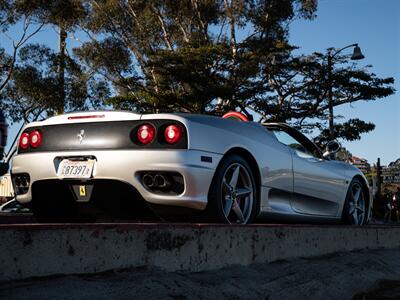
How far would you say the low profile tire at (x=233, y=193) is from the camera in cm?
409

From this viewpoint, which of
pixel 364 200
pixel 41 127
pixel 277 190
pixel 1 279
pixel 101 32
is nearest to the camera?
pixel 1 279

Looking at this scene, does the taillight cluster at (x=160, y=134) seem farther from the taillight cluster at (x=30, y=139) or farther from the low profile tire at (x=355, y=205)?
the low profile tire at (x=355, y=205)

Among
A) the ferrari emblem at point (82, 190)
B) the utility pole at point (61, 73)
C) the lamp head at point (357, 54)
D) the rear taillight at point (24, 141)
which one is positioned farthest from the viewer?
the utility pole at point (61, 73)

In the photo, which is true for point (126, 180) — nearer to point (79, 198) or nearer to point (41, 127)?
point (79, 198)

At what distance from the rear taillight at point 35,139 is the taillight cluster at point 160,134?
91 cm

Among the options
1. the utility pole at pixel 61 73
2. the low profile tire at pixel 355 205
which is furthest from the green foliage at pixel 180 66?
the low profile tire at pixel 355 205

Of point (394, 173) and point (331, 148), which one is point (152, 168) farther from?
point (394, 173)

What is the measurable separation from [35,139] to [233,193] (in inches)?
63.8

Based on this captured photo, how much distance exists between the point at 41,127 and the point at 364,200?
3.98 metres

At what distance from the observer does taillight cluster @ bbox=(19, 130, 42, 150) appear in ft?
14.7

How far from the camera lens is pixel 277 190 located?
4902 millimetres

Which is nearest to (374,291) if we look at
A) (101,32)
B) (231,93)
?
(231,93)

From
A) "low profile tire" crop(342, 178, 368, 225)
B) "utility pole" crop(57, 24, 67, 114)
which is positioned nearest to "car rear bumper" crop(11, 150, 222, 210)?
"low profile tire" crop(342, 178, 368, 225)

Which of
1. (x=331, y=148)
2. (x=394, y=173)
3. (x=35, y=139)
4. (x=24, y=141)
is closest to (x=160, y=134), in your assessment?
(x=35, y=139)
